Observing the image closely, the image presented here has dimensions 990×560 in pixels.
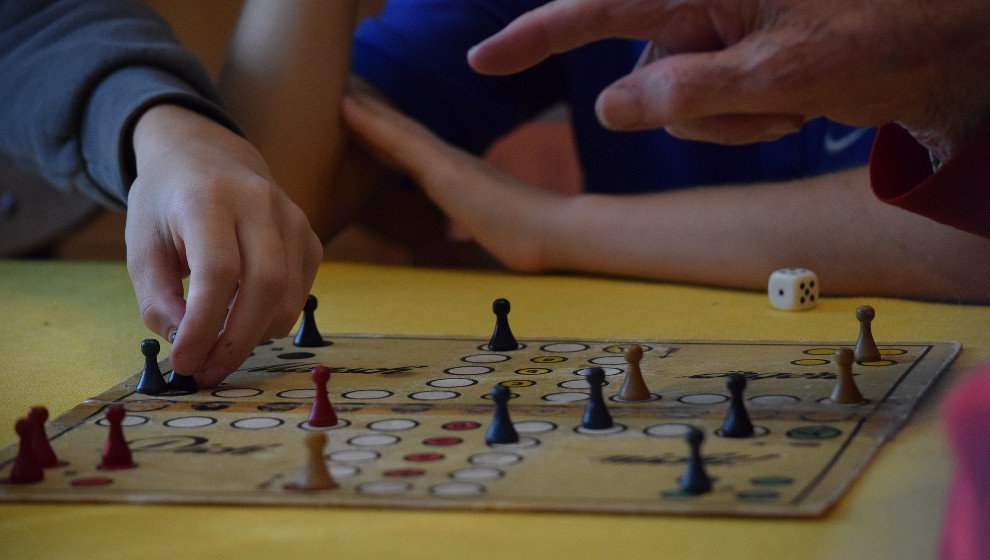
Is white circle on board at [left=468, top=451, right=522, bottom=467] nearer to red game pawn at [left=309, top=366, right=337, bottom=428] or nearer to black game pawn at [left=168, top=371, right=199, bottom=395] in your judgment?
red game pawn at [left=309, top=366, right=337, bottom=428]

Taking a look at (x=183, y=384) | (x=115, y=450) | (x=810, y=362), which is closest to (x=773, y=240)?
(x=810, y=362)

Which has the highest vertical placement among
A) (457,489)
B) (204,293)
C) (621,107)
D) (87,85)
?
(87,85)

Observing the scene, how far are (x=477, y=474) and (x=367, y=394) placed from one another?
21cm

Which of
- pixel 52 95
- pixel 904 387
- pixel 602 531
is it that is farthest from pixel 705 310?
pixel 52 95

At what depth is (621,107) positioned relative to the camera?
28.4 inches

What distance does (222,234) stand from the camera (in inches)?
30.9

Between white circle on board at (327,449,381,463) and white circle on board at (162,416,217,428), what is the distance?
0.42ft

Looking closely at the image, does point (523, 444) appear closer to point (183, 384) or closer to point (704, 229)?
point (183, 384)

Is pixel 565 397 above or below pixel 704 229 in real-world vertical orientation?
below

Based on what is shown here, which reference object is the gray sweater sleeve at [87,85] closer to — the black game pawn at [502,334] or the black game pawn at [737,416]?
the black game pawn at [502,334]

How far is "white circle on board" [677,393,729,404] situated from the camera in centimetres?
70

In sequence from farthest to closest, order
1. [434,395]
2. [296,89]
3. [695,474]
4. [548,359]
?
[296,89] < [548,359] < [434,395] < [695,474]

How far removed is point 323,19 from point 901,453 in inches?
46.6

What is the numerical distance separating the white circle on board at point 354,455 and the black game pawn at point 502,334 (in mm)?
305
